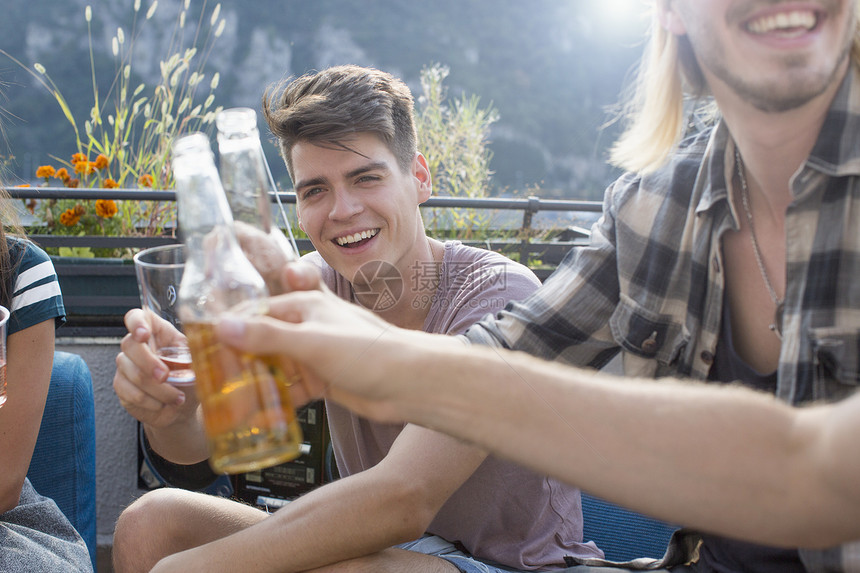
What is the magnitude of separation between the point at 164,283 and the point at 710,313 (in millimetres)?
857

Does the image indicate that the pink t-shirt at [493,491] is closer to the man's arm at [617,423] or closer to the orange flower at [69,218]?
the man's arm at [617,423]

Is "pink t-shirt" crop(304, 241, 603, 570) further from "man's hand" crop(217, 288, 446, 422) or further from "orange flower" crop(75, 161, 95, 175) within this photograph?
"orange flower" crop(75, 161, 95, 175)

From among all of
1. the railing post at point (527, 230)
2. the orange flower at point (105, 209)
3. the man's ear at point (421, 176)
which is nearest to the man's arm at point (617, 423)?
the man's ear at point (421, 176)

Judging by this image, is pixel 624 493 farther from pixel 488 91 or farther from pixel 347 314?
pixel 488 91

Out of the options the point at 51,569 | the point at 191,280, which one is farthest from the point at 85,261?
the point at 191,280

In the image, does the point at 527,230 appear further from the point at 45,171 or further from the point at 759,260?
the point at 45,171

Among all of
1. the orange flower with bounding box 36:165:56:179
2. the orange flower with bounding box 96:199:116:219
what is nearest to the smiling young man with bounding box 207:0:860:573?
the orange flower with bounding box 96:199:116:219

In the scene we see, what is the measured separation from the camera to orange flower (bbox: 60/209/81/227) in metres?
2.94

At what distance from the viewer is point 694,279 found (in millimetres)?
1162

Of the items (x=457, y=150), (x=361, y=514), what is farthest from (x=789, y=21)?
(x=457, y=150)

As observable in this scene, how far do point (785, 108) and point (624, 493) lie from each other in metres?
0.61

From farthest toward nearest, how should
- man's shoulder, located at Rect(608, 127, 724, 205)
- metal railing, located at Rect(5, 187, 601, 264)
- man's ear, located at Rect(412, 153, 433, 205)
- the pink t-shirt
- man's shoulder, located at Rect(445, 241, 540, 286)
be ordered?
metal railing, located at Rect(5, 187, 601, 264) → man's ear, located at Rect(412, 153, 433, 205) → man's shoulder, located at Rect(445, 241, 540, 286) → the pink t-shirt → man's shoulder, located at Rect(608, 127, 724, 205)

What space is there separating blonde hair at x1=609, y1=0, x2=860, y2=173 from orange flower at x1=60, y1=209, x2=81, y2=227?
8.21 ft

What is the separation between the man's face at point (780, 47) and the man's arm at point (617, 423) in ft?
1.58
